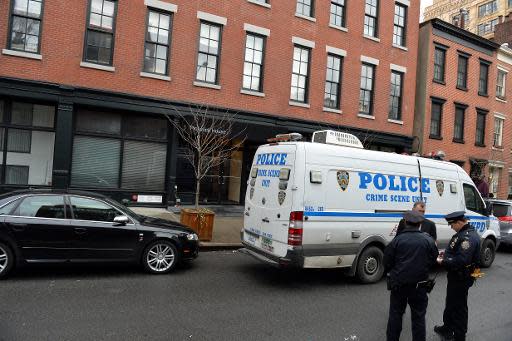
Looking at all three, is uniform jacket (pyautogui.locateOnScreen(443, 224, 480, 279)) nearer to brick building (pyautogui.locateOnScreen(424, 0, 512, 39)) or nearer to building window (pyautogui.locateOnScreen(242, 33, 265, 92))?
building window (pyautogui.locateOnScreen(242, 33, 265, 92))

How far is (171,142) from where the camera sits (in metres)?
14.0

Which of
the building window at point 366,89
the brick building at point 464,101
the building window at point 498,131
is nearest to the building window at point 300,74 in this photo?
the building window at point 366,89

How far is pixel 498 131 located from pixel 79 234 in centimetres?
2542

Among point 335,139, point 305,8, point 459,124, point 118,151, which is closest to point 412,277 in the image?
point 335,139

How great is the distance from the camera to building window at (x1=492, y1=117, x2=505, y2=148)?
24.2 metres

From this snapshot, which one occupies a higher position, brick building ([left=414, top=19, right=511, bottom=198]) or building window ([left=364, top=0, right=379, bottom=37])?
building window ([left=364, top=0, right=379, bottom=37])

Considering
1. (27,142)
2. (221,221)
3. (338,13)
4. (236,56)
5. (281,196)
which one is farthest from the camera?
(338,13)

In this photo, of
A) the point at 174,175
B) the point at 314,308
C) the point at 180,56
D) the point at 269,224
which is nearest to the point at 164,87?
the point at 180,56

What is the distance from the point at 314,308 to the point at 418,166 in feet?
13.5

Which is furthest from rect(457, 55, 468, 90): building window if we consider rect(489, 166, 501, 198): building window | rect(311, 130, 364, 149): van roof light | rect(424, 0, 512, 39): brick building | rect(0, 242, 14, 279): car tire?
rect(424, 0, 512, 39): brick building

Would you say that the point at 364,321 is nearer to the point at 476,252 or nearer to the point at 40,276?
the point at 476,252

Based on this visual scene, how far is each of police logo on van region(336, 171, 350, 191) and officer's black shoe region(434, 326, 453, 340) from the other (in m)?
2.77

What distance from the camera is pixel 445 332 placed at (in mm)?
5117

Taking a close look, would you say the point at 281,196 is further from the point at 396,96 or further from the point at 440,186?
the point at 396,96
